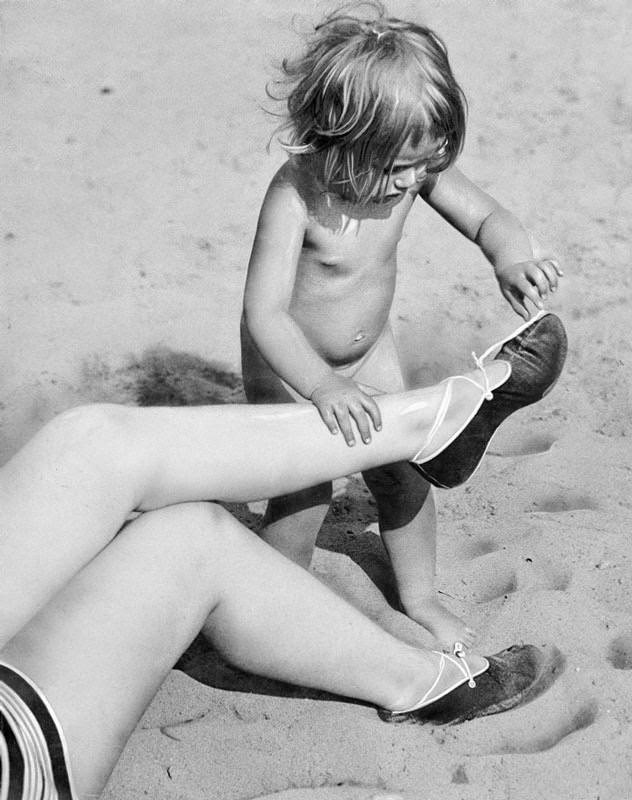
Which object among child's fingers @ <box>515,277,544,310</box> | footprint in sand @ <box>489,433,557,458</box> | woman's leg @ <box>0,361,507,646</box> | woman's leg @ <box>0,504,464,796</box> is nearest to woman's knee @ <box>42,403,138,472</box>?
woman's leg @ <box>0,361,507,646</box>

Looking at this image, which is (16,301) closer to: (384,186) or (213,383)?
(213,383)

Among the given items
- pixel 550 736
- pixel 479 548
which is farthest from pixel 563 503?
pixel 550 736

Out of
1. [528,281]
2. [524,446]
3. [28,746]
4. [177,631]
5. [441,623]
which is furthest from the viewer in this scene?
[524,446]

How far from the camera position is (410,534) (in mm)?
2471

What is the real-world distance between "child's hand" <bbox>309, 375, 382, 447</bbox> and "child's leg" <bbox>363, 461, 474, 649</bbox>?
0.38 meters

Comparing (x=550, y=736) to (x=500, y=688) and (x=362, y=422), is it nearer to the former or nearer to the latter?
(x=500, y=688)

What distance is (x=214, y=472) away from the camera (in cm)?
195

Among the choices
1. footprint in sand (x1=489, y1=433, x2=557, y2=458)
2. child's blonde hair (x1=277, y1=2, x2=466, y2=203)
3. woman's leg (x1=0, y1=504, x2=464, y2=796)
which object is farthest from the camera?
footprint in sand (x1=489, y1=433, x2=557, y2=458)

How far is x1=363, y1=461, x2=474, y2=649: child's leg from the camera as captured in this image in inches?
96.0

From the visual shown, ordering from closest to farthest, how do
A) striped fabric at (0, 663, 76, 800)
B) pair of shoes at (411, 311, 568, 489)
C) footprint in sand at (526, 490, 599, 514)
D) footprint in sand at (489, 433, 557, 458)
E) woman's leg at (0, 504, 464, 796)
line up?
1. striped fabric at (0, 663, 76, 800)
2. woman's leg at (0, 504, 464, 796)
3. pair of shoes at (411, 311, 568, 489)
4. footprint in sand at (526, 490, 599, 514)
5. footprint in sand at (489, 433, 557, 458)

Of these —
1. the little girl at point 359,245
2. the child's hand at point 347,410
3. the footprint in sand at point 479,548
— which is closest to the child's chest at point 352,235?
the little girl at point 359,245

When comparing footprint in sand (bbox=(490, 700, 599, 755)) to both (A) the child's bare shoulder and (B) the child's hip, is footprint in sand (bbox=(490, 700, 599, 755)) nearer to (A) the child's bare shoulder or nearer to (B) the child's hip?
(B) the child's hip

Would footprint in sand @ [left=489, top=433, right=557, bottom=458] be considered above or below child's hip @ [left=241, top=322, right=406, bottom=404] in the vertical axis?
below

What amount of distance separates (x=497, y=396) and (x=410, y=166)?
1.52 ft
